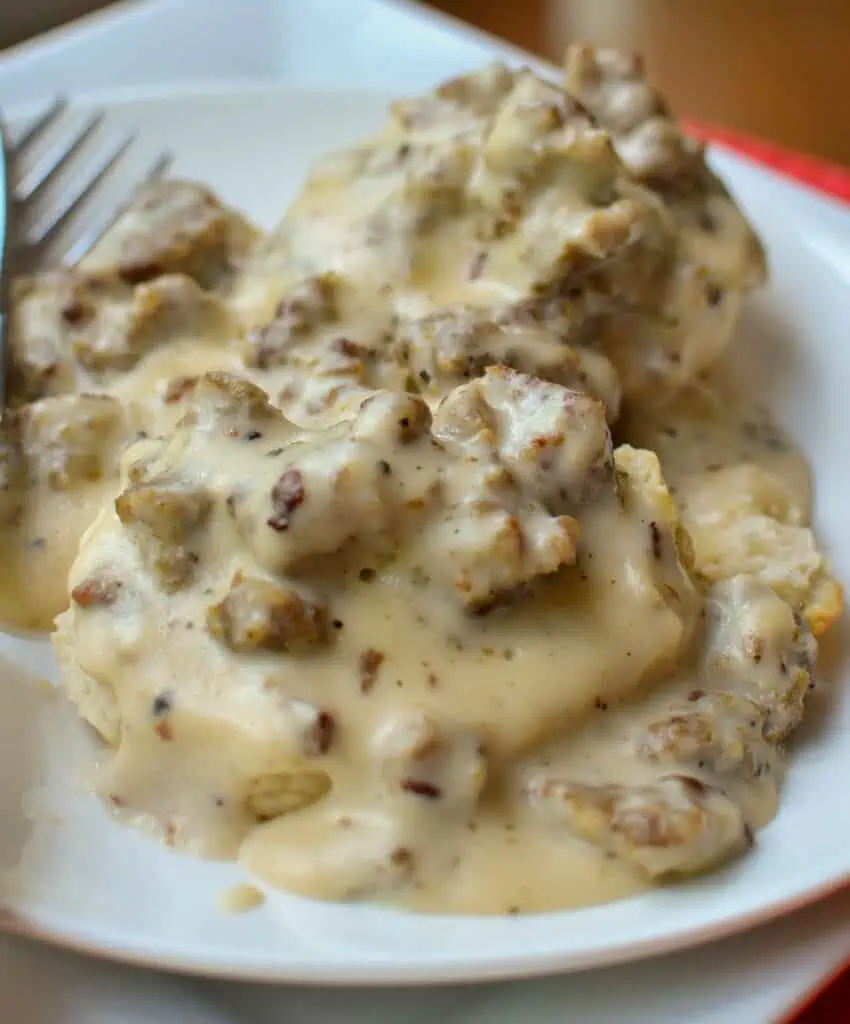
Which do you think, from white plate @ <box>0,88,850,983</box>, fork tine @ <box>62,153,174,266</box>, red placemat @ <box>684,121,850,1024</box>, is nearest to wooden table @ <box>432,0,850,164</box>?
red placemat @ <box>684,121,850,1024</box>

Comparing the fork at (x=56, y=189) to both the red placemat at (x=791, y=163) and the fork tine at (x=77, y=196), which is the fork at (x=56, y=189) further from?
the red placemat at (x=791, y=163)

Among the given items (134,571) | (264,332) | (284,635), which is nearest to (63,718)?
(134,571)

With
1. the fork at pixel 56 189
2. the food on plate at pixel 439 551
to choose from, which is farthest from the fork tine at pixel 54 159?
the food on plate at pixel 439 551

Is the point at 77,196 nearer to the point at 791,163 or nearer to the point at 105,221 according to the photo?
the point at 105,221

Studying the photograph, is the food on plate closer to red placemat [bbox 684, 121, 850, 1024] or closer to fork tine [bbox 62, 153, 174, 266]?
fork tine [bbox 62, 153, 174, 266]

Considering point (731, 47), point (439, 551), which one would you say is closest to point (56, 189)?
point (439, 551)
